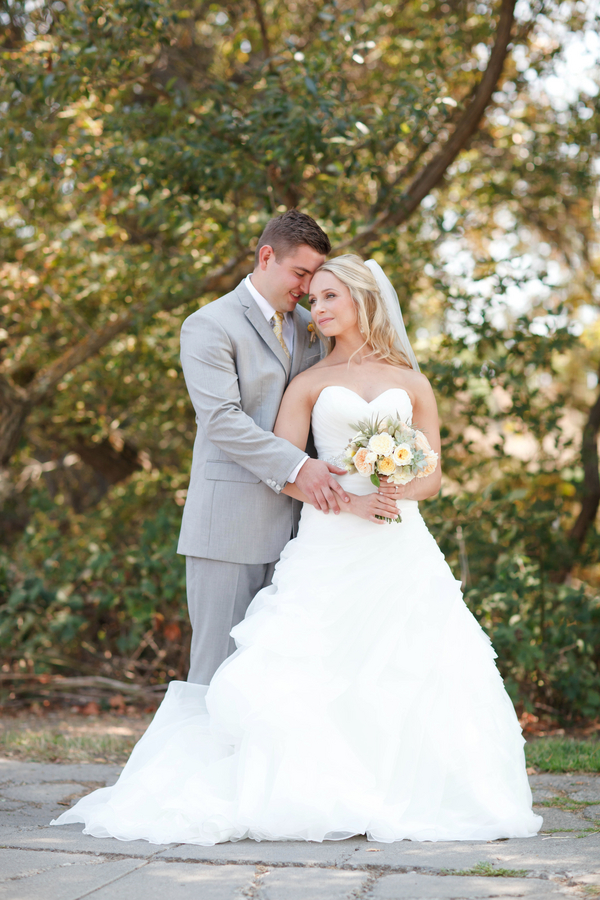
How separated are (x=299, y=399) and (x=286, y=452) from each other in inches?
10.7

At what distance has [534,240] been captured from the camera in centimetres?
Result: 830

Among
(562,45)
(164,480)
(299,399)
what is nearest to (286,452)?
(299,399)

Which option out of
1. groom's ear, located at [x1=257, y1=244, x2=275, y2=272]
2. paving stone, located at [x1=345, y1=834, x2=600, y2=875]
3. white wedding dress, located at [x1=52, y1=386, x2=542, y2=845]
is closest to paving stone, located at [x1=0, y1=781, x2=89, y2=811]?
white wedding dress, located at [x1=52, y1=386, x2=542, y2=845]

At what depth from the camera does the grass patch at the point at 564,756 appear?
360 cm

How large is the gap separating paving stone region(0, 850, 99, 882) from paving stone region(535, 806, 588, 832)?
1516 mm

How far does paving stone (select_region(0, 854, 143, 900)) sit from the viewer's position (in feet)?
6.72

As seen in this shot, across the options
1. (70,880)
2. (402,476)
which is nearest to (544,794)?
(402,476)

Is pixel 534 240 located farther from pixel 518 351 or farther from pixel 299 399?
pixel 299 399

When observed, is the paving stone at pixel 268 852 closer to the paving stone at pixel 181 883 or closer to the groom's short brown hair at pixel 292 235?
the paving stone at pixel 181 883

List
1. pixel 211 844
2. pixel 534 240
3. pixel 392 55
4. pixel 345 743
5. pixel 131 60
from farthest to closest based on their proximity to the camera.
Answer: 1. pixel 534 240
2. pixel 392 55
3. pixel 131 60
4. pixel 345 743
5. pixel 211 844

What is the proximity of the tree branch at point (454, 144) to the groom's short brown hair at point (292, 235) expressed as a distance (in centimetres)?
169

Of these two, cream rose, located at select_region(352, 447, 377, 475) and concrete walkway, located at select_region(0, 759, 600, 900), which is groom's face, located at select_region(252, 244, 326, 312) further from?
concrete walkway, located at select_region(0, 759, 600, 900)

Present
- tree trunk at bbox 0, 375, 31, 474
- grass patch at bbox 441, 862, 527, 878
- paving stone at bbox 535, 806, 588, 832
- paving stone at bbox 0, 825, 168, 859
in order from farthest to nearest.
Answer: tree trunk at bbox 0, 375, 31, 474, paving stone at bbox 535, 806, 588, 832, paving stone at bbox 0, 825, 168, 859, grass patch at bbox 441, 862, 527, 878

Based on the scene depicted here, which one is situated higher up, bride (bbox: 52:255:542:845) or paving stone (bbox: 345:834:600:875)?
bride (bbox: 52:255:542:845)
